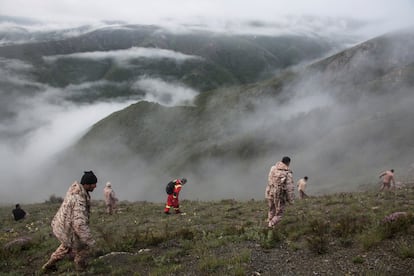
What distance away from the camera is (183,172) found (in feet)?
407

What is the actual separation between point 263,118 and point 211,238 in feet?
479

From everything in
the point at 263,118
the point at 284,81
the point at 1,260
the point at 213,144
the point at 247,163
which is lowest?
the point at 1,260

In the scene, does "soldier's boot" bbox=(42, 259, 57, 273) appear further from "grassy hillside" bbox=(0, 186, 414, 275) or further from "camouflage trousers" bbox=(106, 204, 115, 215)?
"camouflage trousers" bbox=(106, 204, 115, 215)

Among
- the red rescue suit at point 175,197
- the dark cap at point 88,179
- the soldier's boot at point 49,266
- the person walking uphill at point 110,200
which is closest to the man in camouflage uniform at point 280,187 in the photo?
the dark cap at point 88,179

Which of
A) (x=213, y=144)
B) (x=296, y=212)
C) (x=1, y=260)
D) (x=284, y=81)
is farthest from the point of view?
(x=284, y=81)

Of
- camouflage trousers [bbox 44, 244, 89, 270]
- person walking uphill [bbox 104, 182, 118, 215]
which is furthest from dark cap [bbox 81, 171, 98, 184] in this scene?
person walking uphill [bbox 104, 182, 118, 215]

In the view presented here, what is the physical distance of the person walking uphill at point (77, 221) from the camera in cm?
942

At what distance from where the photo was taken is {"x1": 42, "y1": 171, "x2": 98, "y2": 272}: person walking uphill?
9.42 metres

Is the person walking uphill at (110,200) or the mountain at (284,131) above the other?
the mountain at (284,131)

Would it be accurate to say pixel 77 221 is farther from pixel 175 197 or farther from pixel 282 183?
pixel 175 197

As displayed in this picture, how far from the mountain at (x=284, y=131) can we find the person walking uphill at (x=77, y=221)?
52.3 meters

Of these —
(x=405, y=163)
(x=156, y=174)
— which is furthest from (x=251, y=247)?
(x=156, y=174)

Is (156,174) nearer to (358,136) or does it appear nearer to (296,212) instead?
(358,136)

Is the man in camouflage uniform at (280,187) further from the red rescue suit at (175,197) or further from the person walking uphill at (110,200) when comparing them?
the person walking uphill at (110,200)
